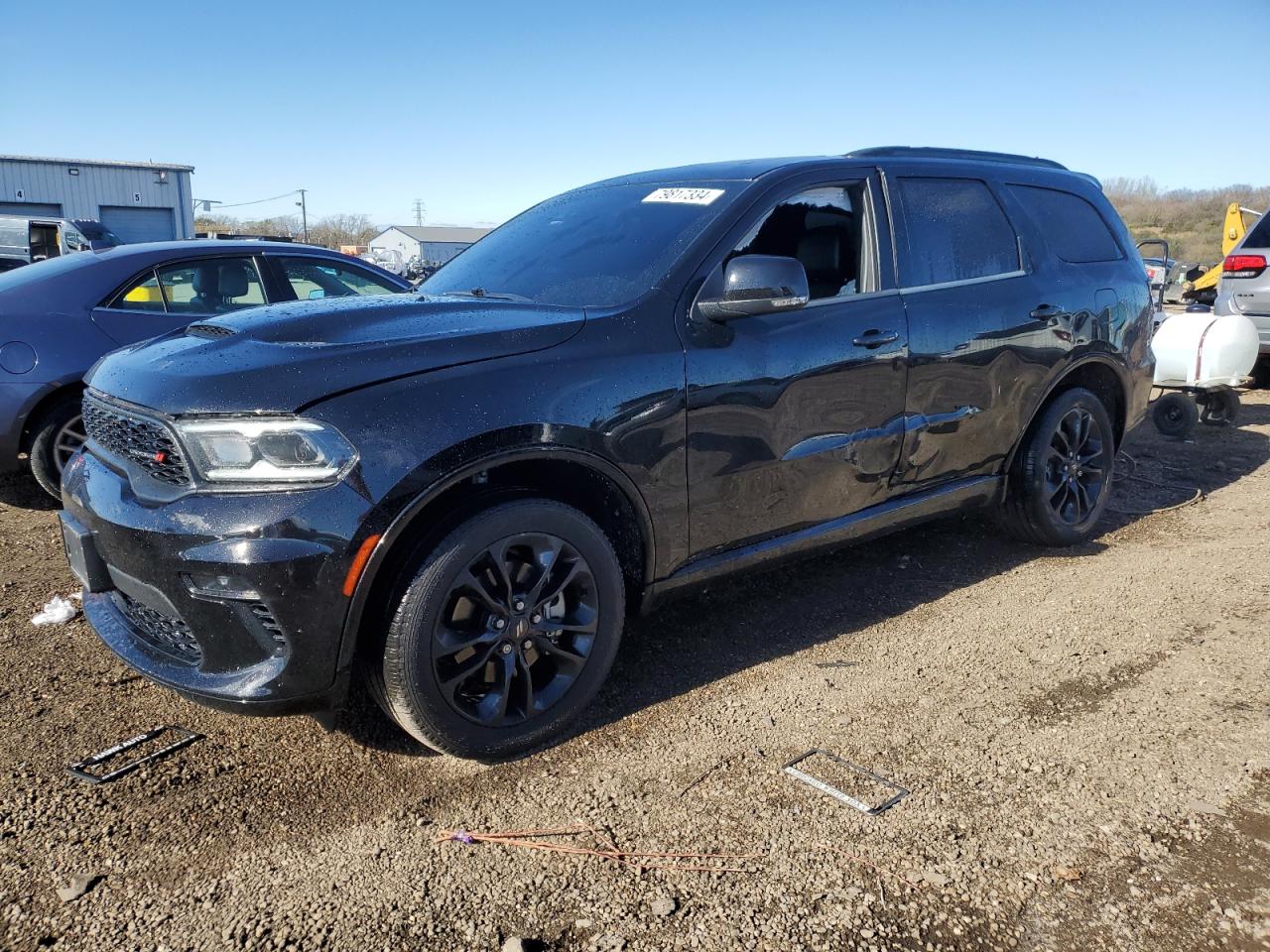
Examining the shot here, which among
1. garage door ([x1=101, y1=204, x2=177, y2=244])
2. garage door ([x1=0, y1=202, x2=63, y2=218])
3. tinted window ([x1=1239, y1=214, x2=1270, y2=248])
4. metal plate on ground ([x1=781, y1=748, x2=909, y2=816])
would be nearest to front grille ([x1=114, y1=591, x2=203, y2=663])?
metal plate on ground ([x1=781, y1=748, x2=909, y2=816])

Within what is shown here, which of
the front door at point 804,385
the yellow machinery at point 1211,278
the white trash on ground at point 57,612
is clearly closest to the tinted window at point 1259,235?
the yellow machinery at point 1211,278

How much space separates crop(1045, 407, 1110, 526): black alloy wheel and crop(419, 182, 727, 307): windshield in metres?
2.38

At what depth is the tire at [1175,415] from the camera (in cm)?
778

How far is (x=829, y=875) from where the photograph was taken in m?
2.34

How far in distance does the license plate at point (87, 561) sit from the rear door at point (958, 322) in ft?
9.71

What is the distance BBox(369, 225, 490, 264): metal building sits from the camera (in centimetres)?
Answer: 7725

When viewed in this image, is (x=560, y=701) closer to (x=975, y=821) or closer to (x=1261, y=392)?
(x=975, y=821)

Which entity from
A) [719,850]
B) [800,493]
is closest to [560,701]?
[719,850]

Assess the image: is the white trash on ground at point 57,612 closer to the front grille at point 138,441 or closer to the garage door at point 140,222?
the front grille at point 138,441

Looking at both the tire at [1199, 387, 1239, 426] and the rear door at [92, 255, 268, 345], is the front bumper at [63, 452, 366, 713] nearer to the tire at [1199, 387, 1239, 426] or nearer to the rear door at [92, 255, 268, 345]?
the rear door at [92, 255, 268, 345]

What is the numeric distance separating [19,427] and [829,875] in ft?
16.3

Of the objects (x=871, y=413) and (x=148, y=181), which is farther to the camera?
(x=148, y=181)

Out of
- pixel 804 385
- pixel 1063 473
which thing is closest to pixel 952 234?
pixel 804 385

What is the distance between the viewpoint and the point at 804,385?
3.42m
